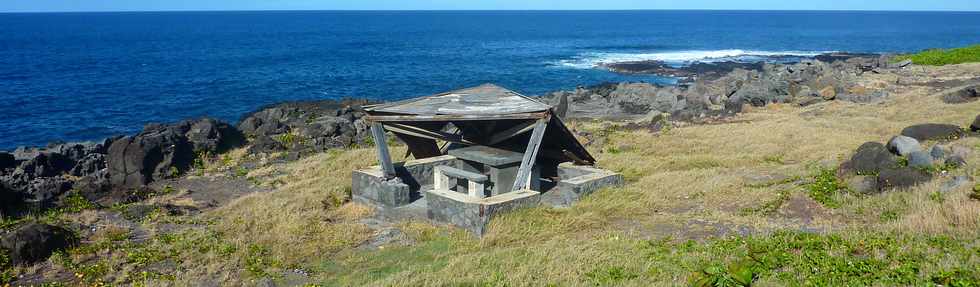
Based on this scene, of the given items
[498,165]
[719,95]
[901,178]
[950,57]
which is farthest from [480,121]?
[950,57]

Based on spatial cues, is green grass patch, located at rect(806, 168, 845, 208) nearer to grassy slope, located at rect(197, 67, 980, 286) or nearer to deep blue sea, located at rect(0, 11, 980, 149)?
grassy slope, located at rect(197, 67, 980, 286)

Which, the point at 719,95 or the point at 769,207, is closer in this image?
the point at 769,207

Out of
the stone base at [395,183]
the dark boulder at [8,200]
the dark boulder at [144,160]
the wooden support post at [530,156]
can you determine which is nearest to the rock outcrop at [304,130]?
the dark boulder at [144,160]

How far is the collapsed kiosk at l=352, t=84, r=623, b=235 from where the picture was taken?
11953mm

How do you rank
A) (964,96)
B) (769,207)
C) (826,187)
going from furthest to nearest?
1. (964,96)
2. (826,187)
3. (769,207)

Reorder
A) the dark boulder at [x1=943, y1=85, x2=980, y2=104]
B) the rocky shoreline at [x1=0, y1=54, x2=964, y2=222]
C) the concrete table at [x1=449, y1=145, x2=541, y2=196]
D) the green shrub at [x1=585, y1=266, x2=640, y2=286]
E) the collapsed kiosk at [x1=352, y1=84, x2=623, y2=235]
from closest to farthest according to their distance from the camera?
the green shrub at [x1=585, y1=266, x2=640, y2=286], the collapsed kiosk at [x1=352, y1=84, x2=623, y2=235], the concrete table at [x1=449, y1=145, x2=541, y2=196], the rocky shoreline at [x1=0, y1=54, x2=964, y2=222], the dark boulder at [x1=943, y1=85, x2=980, y2=104]

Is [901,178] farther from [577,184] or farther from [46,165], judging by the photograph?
[46,165]

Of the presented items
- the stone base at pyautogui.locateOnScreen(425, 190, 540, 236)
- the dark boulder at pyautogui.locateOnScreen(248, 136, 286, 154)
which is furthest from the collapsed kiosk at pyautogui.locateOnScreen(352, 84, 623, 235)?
the dark boulder at pyautogui.locateOnScreen(248, 136, 286, 154)

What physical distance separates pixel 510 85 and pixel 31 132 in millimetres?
33094

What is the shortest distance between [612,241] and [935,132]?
11.7 meters

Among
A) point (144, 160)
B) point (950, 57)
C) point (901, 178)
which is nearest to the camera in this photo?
point (901, 178)

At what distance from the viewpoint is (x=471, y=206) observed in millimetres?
11125

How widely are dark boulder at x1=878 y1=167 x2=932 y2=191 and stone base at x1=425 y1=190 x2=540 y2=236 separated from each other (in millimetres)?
5931

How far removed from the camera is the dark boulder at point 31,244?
10242mm
